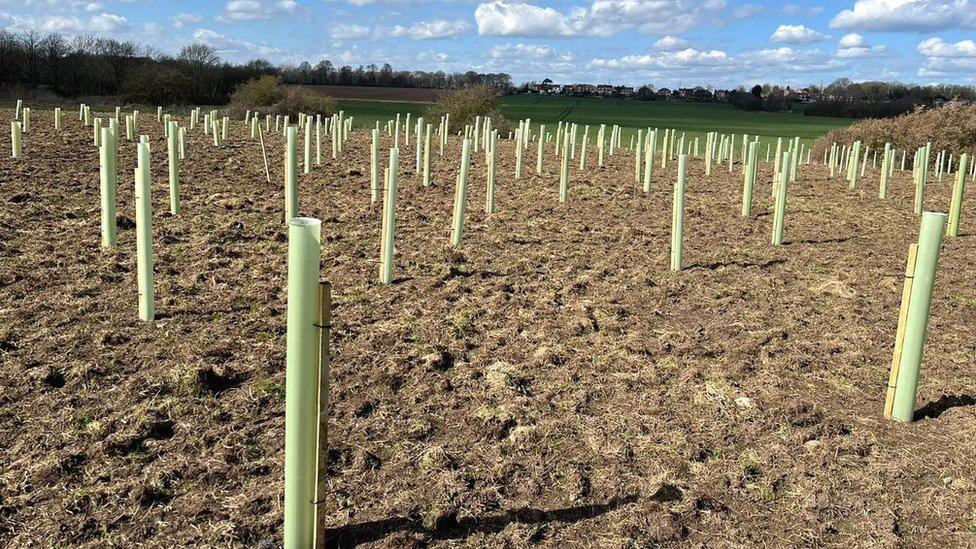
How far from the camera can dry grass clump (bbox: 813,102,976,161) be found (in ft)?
91.7

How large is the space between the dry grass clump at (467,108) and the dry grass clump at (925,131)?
1307cm

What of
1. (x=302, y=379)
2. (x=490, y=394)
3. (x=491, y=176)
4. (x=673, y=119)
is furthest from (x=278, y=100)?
(x=673, y=119)

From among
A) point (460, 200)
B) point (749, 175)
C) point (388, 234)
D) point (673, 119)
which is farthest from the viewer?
point (673, 119)

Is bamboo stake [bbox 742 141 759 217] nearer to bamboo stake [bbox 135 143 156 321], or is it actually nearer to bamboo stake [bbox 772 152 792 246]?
bamboo stake [bbox 772 152 792 246]

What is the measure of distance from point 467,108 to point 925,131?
57.4 ft

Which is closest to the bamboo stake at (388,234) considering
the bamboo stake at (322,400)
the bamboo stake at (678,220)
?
the bamboo stake at (678,220)

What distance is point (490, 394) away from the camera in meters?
4.75

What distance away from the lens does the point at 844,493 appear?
372 centimetres

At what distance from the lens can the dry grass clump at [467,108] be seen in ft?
105

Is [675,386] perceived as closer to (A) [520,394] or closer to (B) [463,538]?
(A) [520,394]

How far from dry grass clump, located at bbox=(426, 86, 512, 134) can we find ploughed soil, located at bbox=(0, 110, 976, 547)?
2325 centimetres

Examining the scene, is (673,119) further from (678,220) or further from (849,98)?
(678,220)

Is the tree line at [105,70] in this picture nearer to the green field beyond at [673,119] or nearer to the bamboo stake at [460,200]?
the green field beyond at [673,119]

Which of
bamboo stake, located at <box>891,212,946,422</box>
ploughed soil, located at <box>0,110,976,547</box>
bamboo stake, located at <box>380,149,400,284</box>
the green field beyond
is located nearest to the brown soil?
the green field beyond
